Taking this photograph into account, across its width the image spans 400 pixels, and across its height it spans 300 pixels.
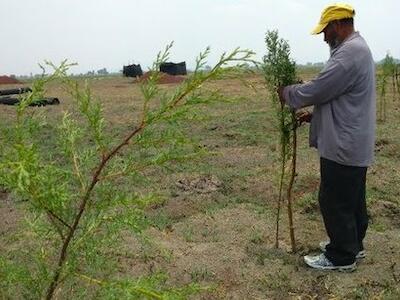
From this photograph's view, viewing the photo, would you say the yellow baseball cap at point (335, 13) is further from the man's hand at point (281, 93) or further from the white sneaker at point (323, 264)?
the white sneaker at point (323, 264)

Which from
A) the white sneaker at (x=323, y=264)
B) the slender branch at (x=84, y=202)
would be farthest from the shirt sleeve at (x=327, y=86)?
the slender branch at (x=84, y=202)

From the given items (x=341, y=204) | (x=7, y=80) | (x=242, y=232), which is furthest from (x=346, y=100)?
(x=7, y=80)

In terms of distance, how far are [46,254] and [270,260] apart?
2.68 metres

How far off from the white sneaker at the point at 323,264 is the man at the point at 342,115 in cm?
11

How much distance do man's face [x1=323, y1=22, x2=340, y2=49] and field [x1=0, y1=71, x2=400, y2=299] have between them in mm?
615

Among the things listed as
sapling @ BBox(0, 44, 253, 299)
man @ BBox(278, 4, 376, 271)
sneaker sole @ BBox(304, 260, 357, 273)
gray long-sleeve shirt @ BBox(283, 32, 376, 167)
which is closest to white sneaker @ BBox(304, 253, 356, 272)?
sneaker sole @ BBox(304, 260, 357, 273)

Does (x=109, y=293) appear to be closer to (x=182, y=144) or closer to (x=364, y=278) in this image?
(x=182, y=144)

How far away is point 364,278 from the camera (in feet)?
14.0

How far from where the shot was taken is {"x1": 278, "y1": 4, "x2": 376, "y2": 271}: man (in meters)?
3.97

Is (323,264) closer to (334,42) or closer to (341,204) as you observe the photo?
(341,204)

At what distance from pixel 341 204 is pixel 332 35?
4.35ft

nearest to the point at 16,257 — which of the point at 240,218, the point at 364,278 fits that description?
the point at 240,218

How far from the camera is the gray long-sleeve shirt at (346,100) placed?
3959 millimetres

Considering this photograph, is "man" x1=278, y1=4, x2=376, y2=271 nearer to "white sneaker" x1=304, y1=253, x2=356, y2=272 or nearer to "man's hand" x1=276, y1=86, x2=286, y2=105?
"man's hand" x1=276, y1=86, x2=286, y2=105
